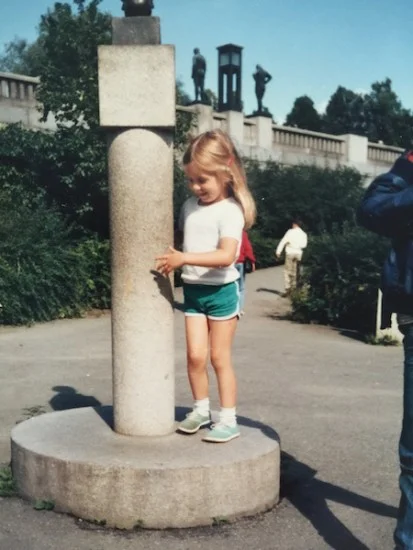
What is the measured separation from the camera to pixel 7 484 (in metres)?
3.98

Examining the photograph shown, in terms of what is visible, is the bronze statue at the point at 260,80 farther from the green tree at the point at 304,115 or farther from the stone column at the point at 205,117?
the green tree at the point at 304,115

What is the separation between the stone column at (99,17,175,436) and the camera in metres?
3.86

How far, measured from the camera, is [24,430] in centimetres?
412

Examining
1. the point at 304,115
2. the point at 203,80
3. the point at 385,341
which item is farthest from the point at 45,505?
the point at 304,115

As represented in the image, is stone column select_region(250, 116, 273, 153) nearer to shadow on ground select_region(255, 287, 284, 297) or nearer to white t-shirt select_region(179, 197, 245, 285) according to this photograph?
shadow on ground select_region(255, 287, 284, 297)

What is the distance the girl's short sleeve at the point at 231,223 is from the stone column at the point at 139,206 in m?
0.35

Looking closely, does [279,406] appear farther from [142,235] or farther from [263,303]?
[263,303]

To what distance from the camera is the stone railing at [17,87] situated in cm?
1911

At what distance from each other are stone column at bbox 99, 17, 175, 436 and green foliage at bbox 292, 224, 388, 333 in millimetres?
7842

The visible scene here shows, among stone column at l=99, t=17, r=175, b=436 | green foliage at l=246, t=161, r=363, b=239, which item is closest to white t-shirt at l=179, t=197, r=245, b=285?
stone column at l=99, t=17, r=175, b=436

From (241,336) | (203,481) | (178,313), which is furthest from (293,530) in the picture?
(178,313)

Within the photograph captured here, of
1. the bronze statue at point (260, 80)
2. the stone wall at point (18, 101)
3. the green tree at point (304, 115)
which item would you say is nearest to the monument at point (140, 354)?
the stone wall at point (18, 101)

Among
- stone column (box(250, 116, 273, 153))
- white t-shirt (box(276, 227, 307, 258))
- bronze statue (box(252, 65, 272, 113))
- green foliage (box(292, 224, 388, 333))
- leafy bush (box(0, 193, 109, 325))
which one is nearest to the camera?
green foliage (box(292, 224, 388, 333))

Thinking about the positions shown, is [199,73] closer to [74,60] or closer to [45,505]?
[74,60]
